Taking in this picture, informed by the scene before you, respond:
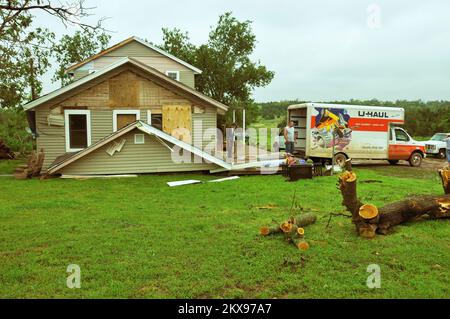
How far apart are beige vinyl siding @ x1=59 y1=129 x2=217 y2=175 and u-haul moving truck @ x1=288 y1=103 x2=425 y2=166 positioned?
5.21 metres

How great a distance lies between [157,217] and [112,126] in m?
9.89

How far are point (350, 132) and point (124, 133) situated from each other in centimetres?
1083

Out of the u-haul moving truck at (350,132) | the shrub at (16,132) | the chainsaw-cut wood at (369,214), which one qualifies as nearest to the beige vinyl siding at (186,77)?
the u-haul moving truck at (350,132)

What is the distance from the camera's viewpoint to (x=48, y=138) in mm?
16547

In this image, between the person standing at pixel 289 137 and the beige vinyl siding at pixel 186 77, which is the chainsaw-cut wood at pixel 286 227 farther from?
the beige vinyl siding at pixel 186 77

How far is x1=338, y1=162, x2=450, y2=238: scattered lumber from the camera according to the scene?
6805mm

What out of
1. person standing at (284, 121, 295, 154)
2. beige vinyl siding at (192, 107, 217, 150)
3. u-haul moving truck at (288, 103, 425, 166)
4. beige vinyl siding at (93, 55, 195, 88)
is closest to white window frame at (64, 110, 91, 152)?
beige vinyl siding at (192, 107, 217, 150)

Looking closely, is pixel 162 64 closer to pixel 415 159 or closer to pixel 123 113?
pixel 123 113

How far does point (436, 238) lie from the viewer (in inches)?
268

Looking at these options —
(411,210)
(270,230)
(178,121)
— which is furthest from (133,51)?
(411,210)

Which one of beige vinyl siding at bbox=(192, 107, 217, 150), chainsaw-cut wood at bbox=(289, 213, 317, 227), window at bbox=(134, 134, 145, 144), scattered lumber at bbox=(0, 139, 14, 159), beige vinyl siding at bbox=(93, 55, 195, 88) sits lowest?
chainsaw-cut wood at bbox=(289, 213, 317, 227)

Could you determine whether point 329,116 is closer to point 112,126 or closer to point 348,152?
point 348,152

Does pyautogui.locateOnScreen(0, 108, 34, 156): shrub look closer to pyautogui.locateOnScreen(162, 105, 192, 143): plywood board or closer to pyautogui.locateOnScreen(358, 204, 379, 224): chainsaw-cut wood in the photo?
pyautogui.locateOnScreen(162, 105, 192, 143): plywood board
